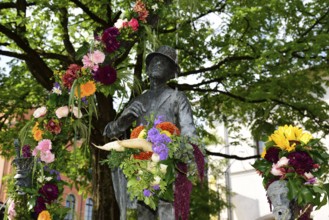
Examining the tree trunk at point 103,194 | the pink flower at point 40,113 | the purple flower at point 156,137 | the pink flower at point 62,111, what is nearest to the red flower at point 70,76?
the pink flower at point 62,111

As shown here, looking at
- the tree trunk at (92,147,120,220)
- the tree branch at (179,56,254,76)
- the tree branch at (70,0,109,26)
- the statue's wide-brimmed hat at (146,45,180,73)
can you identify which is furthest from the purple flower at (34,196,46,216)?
the tree branch at (179,56,254,76)

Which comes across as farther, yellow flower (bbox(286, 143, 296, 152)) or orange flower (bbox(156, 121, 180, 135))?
orange flower (bbox(156, 121, 180, 135))

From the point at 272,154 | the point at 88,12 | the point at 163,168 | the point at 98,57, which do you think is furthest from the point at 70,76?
the point at 88,12

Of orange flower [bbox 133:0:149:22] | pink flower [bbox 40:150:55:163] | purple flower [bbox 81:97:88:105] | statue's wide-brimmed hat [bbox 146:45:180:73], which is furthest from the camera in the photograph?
orange flower [bbox 133:0:149:22]

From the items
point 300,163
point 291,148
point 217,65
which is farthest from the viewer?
point 217,65

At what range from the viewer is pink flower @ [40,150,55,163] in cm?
461

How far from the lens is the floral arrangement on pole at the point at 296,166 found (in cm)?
336

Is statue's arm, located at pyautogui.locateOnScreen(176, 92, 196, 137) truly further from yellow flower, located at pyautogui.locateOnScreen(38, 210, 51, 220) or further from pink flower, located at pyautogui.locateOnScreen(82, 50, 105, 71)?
yellow flower, located at pyautogui.locateOnScreen(38, 210, 51, 220)

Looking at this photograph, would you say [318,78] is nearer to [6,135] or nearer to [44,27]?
[44,27]

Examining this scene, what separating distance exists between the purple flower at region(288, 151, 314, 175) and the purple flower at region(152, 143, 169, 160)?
3.33ft

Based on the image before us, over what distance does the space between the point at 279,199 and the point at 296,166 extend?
0.32m

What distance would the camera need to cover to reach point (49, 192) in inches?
179

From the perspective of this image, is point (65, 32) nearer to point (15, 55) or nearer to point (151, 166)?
point (15, 55)

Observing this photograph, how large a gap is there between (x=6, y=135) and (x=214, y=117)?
6.21m
